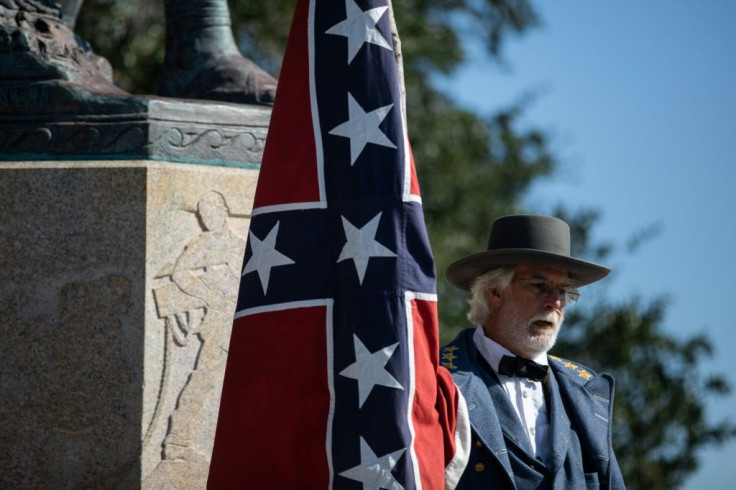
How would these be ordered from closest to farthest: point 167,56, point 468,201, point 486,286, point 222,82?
point 486,286
point 222,82
point 167,56
point 468,201

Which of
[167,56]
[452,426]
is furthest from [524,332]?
[167,56]

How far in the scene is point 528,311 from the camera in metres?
3.99

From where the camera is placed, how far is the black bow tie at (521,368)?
13.0 ft

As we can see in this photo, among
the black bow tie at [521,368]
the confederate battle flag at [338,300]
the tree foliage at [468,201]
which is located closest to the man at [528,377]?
the black bow tie at [521,368]

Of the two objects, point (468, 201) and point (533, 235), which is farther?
point (468, 201)

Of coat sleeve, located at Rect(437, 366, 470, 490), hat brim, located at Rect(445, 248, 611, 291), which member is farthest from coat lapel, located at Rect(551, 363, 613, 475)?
coat sleeve, located at Rect(437, 366, 470, 490)

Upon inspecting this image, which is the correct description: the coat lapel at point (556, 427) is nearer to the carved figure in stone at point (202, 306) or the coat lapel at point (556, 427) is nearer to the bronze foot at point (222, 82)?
the carved figure in stone at point (202, 306)

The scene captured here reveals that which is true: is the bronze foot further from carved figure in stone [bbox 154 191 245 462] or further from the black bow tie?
the black bow tie

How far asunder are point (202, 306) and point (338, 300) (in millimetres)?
1158

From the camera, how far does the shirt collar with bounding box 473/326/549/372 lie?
157 inches

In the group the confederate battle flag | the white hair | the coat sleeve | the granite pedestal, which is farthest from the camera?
the granite pedestal

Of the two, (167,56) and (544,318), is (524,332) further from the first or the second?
(167,56)

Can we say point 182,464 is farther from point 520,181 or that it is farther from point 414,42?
point 520,181

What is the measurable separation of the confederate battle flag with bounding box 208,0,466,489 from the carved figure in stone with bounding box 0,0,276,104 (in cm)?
133
